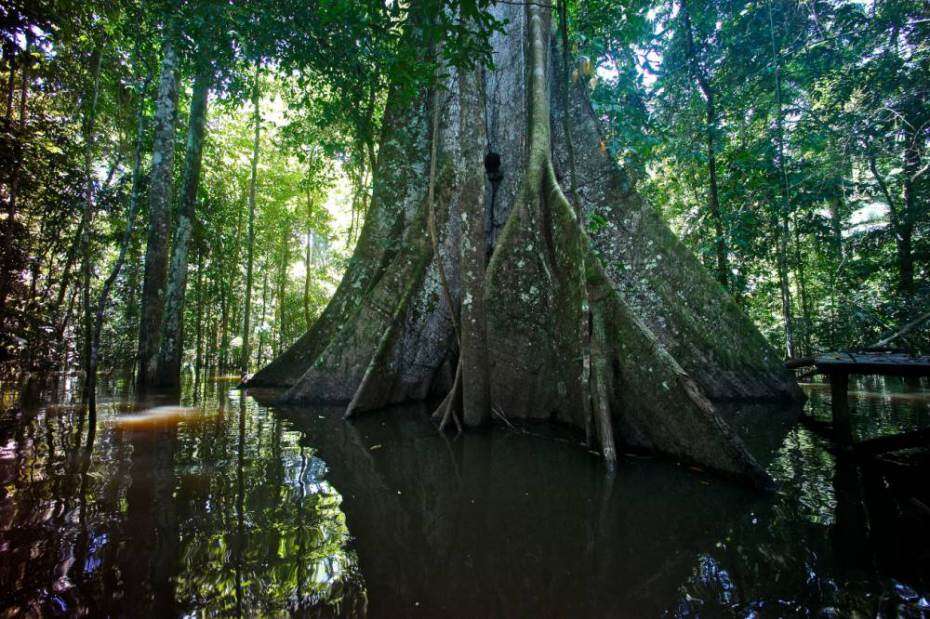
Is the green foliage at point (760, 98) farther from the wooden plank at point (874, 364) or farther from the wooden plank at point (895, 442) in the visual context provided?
the wooden plank at point (895, 442)

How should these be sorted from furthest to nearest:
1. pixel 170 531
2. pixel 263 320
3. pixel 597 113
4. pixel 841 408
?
pixel 263 320 < pixel 597 113 < pixel 841 408 < pixel 170 531

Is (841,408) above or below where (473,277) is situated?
below

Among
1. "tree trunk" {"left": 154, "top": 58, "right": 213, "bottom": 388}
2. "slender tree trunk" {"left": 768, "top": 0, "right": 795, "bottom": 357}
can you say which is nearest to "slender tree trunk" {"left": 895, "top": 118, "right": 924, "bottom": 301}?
"slender tree trunk" {"left": 768, "top": 0, "right": 795, "bottom": 357}

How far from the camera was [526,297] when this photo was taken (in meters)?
4.04

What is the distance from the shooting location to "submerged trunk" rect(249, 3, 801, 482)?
3170 mm

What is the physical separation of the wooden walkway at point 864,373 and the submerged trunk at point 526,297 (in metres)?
1.11

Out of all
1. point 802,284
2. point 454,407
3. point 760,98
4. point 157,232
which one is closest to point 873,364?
point 454,407

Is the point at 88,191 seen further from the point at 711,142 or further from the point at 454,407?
the point at 711,142

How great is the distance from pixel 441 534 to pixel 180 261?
803 cm

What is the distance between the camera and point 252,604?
4.34ft

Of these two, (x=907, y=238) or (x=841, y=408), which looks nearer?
(x=841, y=408)

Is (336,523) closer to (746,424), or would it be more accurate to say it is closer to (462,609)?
(462,609)

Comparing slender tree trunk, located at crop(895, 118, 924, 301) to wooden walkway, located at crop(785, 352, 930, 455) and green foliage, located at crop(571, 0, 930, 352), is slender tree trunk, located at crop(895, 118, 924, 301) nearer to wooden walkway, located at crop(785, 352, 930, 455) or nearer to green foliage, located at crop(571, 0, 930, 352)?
green foliage, located at crop(571, 0, 930, 352)

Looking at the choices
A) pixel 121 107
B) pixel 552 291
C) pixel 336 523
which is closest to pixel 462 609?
pixel 336 523
